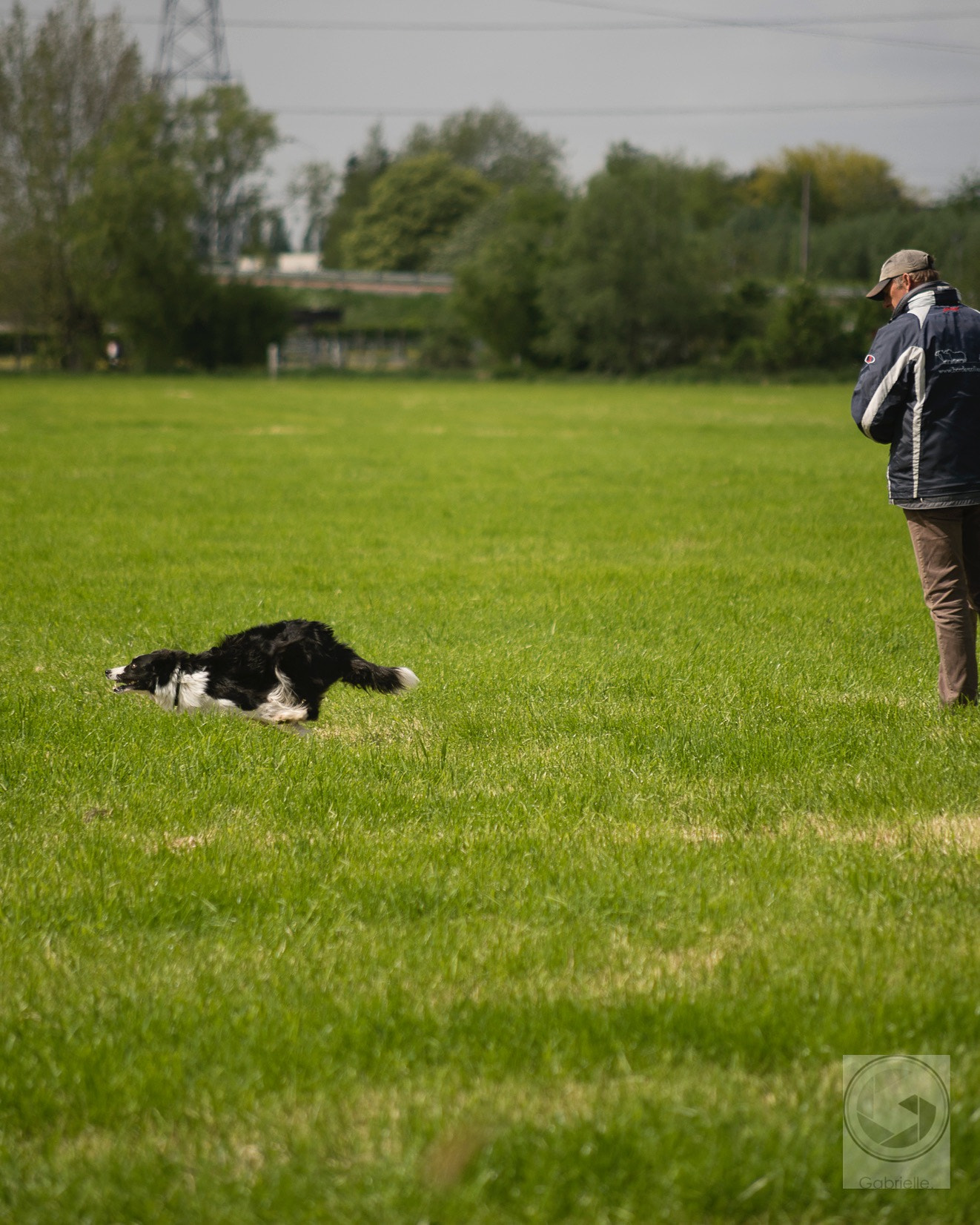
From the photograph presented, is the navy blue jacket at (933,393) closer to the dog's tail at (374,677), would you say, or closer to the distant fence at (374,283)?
the dog's tail at (374,677)

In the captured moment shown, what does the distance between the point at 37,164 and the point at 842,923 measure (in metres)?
70.6

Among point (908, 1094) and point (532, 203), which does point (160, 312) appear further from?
point (908, 1094)

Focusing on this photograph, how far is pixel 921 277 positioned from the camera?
6082 millimetres

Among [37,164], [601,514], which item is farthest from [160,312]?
[601,514]

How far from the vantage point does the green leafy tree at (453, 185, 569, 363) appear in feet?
237

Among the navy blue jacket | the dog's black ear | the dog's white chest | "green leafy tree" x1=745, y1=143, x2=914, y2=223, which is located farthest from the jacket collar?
"green leafy tree" x1=745, y1=143, x2=914, y2=223

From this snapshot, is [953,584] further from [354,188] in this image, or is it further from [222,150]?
[354,188]

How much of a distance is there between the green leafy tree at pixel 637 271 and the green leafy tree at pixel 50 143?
2895 centimetres

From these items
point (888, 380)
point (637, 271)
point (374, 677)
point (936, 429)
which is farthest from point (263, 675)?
point (637, 271)

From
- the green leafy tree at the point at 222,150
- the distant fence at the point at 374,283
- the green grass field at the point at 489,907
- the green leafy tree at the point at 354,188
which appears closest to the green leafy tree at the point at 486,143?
the green leafy tree at the point at 354,188

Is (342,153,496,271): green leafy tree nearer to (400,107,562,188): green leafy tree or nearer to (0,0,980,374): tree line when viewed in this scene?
(400,107,562,188): green leafy tree

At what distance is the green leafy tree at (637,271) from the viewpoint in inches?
2601

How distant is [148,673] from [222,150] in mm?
69245

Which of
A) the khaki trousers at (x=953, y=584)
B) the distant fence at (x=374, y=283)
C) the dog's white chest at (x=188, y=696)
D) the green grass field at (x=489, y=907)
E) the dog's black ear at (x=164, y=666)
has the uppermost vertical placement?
the distant fence at (x=374, y=283)
